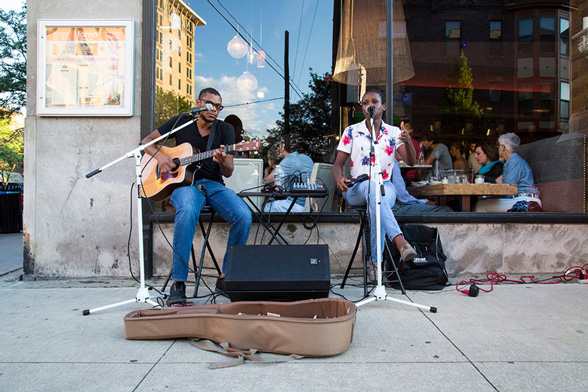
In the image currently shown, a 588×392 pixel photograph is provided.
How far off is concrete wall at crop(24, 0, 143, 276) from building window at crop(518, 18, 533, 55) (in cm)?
667

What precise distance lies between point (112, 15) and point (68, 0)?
18.1 inches

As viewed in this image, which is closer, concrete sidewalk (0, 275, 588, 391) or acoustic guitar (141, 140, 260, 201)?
concrete sidewalk (0, 275, 588, 391)

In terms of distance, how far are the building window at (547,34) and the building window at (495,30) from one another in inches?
32.2

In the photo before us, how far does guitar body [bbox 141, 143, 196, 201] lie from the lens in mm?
3604

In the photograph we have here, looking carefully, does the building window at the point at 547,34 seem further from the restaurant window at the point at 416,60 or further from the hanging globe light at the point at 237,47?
the hanging globe light at the point at 237,47

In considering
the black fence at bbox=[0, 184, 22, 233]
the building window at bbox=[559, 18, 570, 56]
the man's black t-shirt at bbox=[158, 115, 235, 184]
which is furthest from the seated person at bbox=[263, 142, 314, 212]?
the black fence at bbox=[0, 184, 22, 233]

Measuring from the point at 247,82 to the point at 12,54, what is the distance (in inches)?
555

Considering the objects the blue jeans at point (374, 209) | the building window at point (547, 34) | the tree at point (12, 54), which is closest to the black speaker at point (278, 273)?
the blue jeans at point (374, 209)

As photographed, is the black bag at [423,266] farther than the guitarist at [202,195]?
Yes

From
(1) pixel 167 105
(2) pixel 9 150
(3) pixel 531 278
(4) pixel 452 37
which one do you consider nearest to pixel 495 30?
(4) pixel 452 37

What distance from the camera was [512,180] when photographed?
5.36 m

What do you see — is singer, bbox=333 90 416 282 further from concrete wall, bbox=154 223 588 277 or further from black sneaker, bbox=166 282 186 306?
black sneaker, bbox=166 282 186 306

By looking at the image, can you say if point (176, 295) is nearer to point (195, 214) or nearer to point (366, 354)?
point (195, 214)

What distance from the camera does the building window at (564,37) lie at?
241 inches
